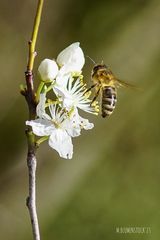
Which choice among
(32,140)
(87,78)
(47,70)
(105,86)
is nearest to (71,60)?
(47,70)

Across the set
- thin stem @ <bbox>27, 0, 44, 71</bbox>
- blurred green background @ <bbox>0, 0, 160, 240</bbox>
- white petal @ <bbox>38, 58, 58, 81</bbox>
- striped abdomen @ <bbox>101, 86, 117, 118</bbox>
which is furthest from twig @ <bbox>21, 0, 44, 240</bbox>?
blurred green background @ <bbox>0, 0, 160, 240</bbox>

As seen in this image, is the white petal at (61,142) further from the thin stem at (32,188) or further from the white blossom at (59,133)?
the thin stem at (32,188)

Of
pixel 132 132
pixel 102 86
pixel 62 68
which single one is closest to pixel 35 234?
pixel 62 68

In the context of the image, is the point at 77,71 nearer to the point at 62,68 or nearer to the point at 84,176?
the point at 62,68

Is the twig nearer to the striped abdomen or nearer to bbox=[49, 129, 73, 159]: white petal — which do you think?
bbox=[49, 129, 73, 159]: white petal

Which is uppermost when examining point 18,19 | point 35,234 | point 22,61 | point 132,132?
point 18,19
